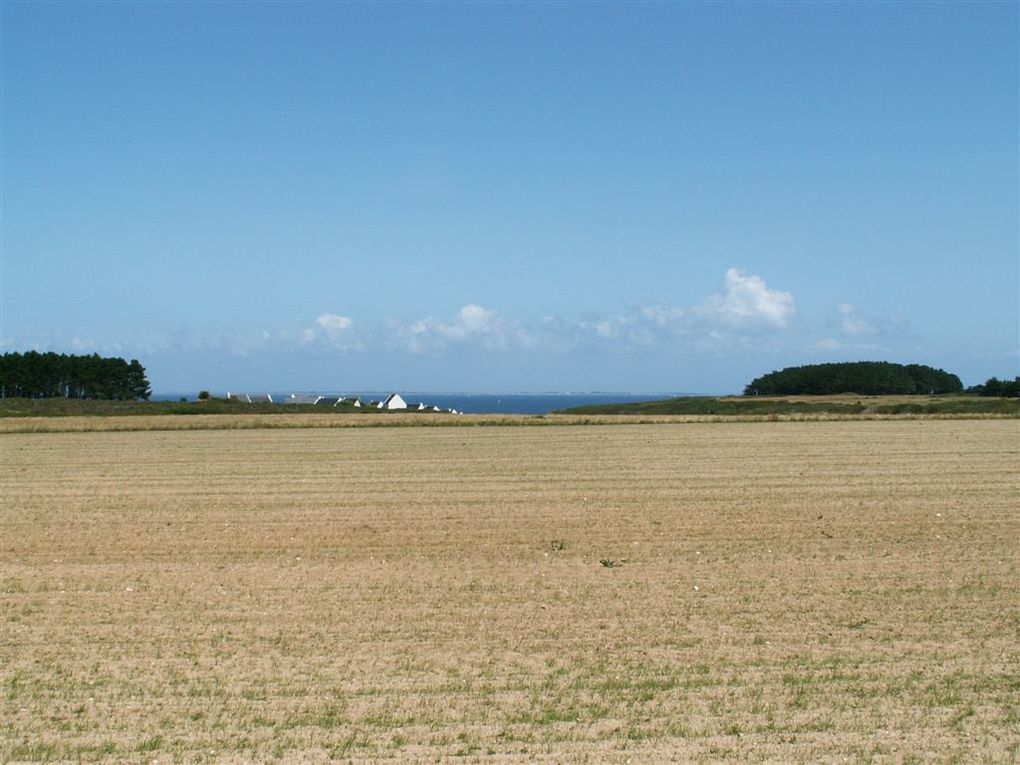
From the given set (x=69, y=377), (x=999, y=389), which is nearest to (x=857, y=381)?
(x=999, y=389)

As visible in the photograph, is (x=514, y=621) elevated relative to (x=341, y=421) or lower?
lower

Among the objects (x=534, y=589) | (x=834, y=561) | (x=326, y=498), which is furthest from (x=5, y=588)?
(x=834, y=561)

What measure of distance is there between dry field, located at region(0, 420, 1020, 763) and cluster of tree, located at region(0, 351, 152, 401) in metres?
101

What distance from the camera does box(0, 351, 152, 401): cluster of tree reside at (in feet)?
394

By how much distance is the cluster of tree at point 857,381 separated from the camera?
114 metres

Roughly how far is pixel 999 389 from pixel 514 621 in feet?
285

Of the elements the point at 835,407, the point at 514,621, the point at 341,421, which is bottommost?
the point at 514,621

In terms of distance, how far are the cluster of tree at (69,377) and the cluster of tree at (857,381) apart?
77029 millimetres

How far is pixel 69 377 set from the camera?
123 meters

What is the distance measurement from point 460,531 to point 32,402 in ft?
237

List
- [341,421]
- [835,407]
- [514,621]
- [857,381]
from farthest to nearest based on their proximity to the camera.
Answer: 1. [857,381]
2. [835,407]
3. [341,421]
4. [514,621]

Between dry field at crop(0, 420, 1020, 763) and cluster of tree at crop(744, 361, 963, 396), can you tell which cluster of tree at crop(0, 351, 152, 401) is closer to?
cluster of tree at crop(744, 361, 963, 396)

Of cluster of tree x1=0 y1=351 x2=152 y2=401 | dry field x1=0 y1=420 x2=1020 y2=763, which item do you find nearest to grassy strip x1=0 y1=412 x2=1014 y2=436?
dry field x1=0 y1=420 x2=1020 y2=763

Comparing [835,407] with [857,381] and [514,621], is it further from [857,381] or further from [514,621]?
[514,621]
